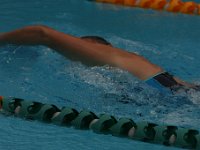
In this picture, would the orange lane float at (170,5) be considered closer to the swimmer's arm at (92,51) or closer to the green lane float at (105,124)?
the swimmer's arm at (92,51)

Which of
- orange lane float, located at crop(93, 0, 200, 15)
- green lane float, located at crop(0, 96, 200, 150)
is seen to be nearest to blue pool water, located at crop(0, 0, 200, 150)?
green lane float, located at crop(0, 96, 200, 150)

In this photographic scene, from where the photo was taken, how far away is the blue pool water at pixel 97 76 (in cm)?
314

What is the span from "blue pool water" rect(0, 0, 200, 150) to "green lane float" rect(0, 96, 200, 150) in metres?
0.06

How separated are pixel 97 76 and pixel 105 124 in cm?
84

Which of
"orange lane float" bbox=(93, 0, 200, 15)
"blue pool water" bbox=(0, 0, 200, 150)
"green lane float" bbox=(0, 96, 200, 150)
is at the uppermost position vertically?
"orange lane float" bbox=(93, 0, 200, 15)

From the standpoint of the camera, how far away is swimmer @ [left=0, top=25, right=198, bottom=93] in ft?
12.2

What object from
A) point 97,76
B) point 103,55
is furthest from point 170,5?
point 103,55

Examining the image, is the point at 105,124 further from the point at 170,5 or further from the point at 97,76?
the point at 170,5

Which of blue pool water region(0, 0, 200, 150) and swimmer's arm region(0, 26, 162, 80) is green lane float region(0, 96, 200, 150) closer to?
blue pool water region(0, 0, 200, 150)

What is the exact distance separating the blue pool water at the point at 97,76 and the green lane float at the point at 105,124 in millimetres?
58

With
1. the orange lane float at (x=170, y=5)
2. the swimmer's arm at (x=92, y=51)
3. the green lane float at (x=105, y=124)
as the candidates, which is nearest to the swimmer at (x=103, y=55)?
the swimmer's arm at (x=92, y=51)

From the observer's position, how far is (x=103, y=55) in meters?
3.76

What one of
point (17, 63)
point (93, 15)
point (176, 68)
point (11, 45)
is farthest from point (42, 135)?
point (93, 15)

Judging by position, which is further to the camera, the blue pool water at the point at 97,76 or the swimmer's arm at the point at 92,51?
the swimmer's arm at the point at 92,51
